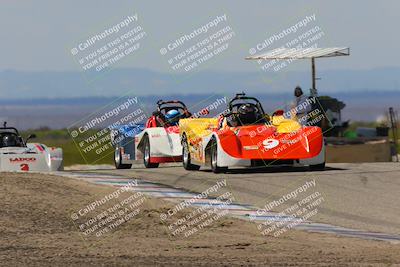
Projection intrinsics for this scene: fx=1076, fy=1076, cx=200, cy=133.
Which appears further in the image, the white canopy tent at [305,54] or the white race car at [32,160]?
the white canopy tent at [305,54]

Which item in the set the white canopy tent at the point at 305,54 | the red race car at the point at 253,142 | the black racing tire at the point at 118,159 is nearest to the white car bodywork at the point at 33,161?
the red race car at the point at 253,142

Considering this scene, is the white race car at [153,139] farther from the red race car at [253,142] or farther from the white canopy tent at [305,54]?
the white canopy tent at [305,54]

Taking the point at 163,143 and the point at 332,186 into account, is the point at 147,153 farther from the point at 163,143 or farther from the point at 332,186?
the point at 332,186

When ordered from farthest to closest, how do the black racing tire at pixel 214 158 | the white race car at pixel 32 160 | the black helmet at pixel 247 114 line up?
the white race car at pixel 32 160 < the black helmet at pixel 247 114 < the black racing tire at pixel 214 158

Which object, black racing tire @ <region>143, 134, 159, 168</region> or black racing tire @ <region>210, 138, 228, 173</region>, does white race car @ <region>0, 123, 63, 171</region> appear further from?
black racing tire @ <region>210, 138, 228, 173</region>

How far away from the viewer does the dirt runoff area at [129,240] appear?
11500 mm

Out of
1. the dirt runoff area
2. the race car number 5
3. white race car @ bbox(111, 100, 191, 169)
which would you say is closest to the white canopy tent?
white race car @ bbox(111, 100, 191, 169)

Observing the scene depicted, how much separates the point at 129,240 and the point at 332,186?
250 inches

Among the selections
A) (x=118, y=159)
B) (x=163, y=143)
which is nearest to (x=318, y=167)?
(x=163, y=143)

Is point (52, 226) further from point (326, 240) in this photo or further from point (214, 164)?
point (214, 164)

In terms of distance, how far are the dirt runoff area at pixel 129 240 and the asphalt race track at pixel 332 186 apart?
63.8 inches

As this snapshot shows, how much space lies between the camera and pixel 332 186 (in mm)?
18812

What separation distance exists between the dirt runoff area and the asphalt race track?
5.31 ft

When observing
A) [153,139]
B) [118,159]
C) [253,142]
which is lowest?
[118,159]
